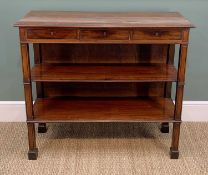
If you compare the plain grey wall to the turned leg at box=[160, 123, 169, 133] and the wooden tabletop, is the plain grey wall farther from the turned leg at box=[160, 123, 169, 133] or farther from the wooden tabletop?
the turned leg at box=[160, 123, 169, 133]

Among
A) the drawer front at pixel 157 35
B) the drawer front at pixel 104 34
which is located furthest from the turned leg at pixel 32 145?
the drawer front at pixel 157 35

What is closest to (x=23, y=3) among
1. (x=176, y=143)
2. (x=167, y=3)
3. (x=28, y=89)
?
(x=28, y=89)

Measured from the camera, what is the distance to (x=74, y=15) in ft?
5.55

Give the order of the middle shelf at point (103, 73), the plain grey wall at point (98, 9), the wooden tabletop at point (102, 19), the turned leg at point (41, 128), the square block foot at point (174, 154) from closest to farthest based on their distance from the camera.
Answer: the wooden tabletop at point (102, 19), the middle shelf at point (103, 73), the square block foot at point (174, 154), the plain grey wall at point (98, 9), the turned leg at point (41, 128)

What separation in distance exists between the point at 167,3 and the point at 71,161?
97 centimetres

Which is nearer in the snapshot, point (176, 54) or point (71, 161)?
point (71, 161)

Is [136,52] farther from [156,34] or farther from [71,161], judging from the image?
[71,161]

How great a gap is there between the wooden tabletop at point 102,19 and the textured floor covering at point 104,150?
0.68 meters

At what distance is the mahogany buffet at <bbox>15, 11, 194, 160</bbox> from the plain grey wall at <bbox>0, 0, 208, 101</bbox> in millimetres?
117

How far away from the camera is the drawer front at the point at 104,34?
1.53m

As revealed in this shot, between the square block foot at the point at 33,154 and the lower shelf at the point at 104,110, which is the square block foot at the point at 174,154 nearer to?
the lower shelf at the point at 104,110

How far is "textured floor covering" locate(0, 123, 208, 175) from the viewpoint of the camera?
5.55 feet

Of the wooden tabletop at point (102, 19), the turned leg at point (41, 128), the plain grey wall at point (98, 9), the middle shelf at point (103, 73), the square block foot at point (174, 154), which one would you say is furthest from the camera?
the turned leg at point (41, 128)

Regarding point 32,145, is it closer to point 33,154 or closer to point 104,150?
point 33,154
